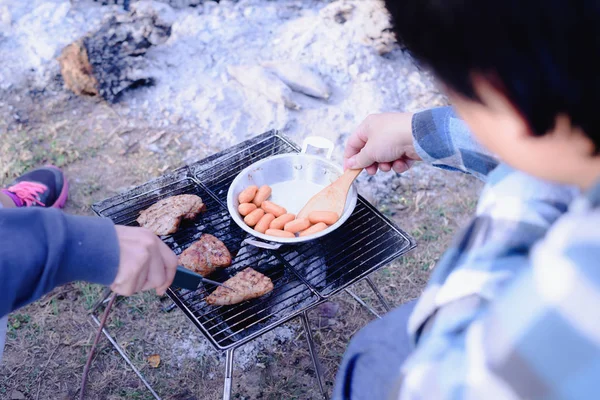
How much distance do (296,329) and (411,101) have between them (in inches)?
72.6

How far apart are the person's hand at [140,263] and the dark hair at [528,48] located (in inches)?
37.2

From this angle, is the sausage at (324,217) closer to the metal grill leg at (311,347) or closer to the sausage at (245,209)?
the sausage at (245,209)

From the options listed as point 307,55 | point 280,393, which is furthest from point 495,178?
point 307,55

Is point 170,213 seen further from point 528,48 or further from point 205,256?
point 528,48

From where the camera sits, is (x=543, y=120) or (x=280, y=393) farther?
(x=280, y=393)

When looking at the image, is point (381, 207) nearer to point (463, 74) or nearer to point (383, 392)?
point (383, 392)

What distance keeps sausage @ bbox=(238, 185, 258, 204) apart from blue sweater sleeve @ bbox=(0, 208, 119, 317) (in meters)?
0.75

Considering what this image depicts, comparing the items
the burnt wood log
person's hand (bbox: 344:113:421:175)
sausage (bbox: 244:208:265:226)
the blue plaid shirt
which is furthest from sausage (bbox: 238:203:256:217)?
the burnt wood log

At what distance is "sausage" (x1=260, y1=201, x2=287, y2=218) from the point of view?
2107 mm

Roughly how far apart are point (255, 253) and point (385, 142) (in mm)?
639

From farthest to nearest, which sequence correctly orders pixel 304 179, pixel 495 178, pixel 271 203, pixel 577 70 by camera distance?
pixel 304 179 → pixel 271 203 → pixel 495 178 → pixel 577 70

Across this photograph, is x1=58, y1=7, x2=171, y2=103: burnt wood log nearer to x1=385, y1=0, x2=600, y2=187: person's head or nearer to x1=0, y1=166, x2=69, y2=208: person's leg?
x1=0, y1=166, x2=69, y2=208: person's leg

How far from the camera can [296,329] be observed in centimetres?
269

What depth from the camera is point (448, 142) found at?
174 cm
